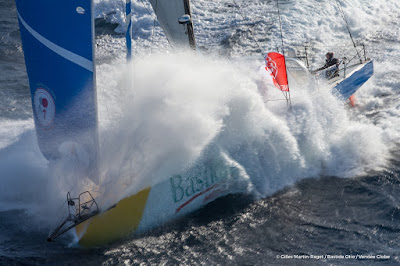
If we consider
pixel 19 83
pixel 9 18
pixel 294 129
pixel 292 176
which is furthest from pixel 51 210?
pixel 9 18

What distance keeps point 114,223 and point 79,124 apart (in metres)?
1.49

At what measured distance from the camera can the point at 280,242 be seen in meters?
6.38

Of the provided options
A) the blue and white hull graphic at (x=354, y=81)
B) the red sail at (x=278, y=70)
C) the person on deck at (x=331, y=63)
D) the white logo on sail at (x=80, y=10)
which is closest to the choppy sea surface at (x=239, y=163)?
the red sail at (x=278, y=70)

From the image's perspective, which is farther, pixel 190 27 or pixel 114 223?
pixel 190 27

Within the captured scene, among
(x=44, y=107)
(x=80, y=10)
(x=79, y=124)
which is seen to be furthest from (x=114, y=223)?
(x=80, y=10)

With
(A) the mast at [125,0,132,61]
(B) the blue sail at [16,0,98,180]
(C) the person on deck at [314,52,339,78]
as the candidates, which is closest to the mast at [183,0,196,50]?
(A) the mast at [125,0,132,61]

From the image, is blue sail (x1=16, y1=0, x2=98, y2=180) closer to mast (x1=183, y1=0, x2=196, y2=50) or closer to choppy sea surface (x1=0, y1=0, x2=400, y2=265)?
choppy sea surface (x1=0, y1=0, x2=400, y2=265)

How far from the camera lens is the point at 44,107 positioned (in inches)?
241

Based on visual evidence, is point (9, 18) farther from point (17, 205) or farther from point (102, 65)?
point (17, 205)

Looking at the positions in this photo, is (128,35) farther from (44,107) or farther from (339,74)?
(339,74)

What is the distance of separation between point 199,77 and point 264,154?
1.73 meters

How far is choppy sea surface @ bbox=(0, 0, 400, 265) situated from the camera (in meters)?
6.21

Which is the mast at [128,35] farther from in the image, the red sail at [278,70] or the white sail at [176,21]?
the red sail at [278,70]

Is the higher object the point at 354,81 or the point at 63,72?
the point at 63,72
